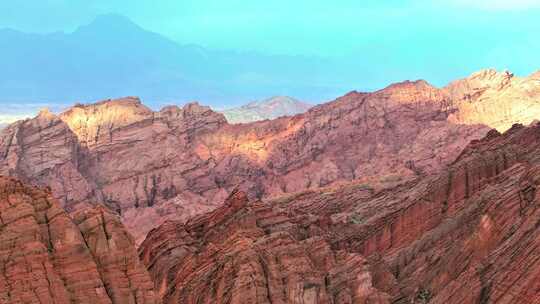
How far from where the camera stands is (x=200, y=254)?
46.4 m

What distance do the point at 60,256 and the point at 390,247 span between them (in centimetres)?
2450

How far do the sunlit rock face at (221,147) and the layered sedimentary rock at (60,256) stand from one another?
52.2m

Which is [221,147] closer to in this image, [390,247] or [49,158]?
[49,158]

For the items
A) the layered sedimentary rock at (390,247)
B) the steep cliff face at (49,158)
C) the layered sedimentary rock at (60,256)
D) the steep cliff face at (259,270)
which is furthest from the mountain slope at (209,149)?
the layered sedimentary rock at (60,256)

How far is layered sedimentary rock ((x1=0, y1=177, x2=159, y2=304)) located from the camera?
32.7 meters

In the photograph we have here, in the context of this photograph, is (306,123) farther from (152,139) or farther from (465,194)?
(465,194)

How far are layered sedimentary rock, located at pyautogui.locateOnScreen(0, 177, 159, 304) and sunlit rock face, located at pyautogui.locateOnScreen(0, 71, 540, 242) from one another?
52162 mm

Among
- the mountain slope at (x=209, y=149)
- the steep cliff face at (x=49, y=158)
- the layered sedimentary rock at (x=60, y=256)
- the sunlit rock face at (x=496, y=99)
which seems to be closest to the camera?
the layered sedimentary rock at (x=60, y=256)

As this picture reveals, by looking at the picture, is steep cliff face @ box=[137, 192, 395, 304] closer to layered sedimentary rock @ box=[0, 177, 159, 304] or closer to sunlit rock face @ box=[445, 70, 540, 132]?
layered sedimentary rock @ box=[0, 177, 159, 304]

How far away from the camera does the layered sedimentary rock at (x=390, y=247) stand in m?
40.4

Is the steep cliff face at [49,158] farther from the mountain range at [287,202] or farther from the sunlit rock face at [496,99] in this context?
the sunlit rock face at [496,99]


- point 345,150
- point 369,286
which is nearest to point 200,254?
point 369,286

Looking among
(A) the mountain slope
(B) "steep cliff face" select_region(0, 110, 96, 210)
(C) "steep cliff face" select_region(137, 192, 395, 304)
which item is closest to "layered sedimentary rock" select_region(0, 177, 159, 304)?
(C) "steep cliff face" select_region(137, 192, 395, 304)

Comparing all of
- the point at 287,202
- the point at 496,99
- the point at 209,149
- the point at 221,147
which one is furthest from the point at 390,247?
the point at 496,99
